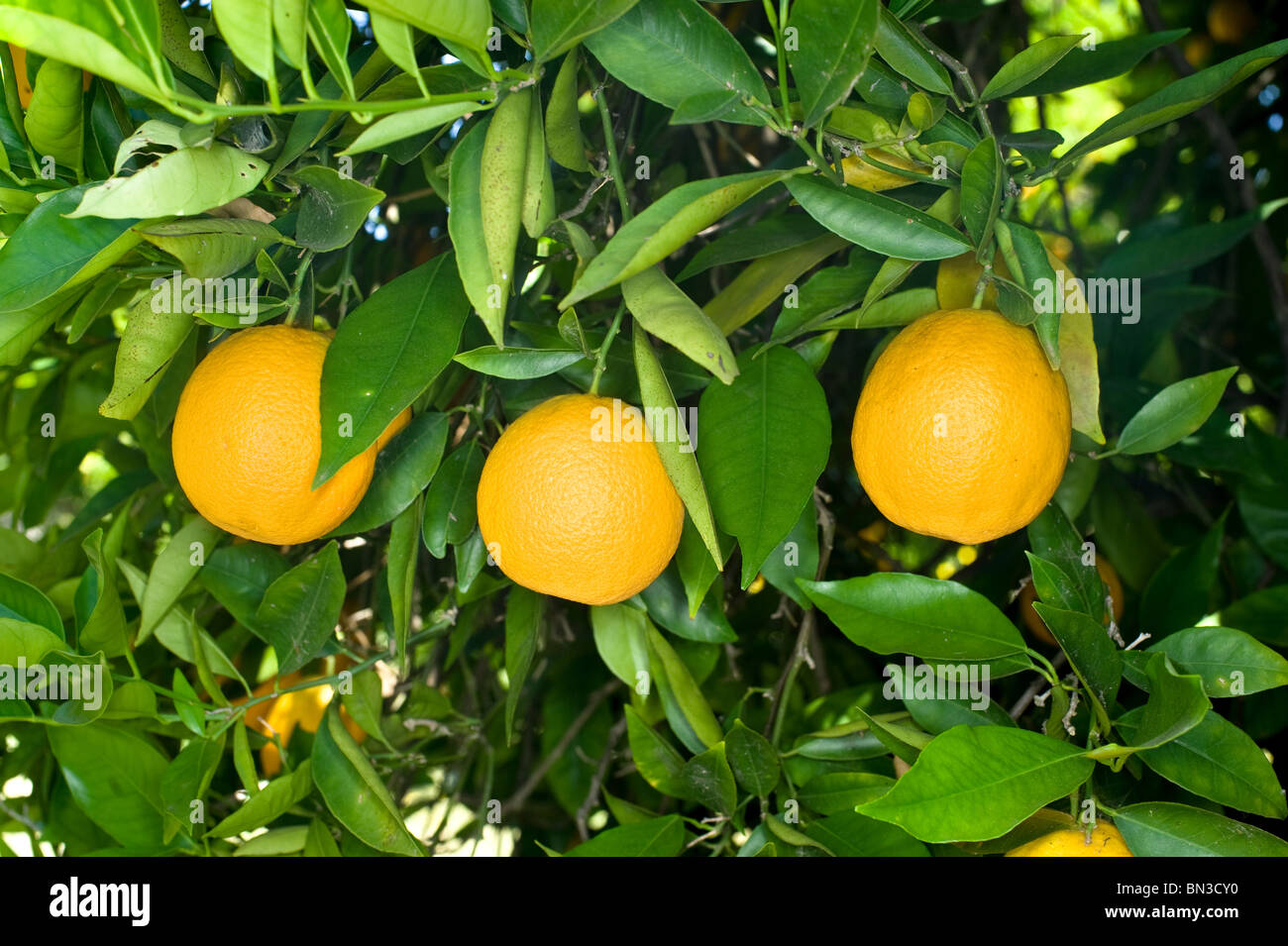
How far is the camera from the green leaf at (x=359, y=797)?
880 mm

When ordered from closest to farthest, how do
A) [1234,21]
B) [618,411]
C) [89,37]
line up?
[89,37]
[618,411]
[1234,21]

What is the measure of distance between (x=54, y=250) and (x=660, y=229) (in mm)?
433

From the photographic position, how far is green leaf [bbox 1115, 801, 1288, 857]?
0.75 m

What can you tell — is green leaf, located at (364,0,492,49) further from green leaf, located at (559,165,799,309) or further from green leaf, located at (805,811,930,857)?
green leaf, located at (805,811,930,857)

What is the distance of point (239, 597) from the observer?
1.02 meters

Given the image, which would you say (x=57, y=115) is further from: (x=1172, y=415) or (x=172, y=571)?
(x=1172, y=415)

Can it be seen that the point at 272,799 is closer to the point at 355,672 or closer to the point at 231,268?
the point at 355,672

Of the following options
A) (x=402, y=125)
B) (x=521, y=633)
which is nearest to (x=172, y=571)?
(x=521, y=633)

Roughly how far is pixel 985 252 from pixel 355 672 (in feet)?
2.45

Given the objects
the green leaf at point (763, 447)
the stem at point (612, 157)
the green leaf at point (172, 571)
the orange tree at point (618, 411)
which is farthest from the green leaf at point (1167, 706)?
the green leaf at point (172, 571)

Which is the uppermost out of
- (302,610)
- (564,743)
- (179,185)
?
(179,185)

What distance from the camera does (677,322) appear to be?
67 centimetres

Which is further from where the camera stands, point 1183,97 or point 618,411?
point 618,411
